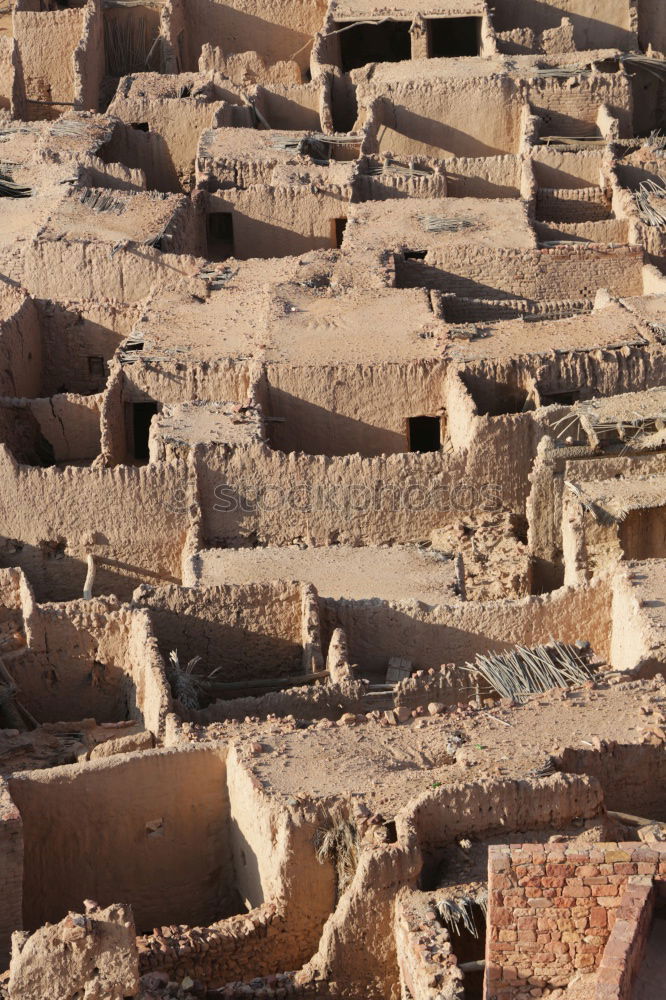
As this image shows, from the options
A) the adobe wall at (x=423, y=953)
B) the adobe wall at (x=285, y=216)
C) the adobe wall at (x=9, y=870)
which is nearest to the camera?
the adobe wall at (x=423, y=953)

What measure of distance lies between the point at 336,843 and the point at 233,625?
4.57m

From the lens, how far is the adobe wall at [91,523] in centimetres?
2680

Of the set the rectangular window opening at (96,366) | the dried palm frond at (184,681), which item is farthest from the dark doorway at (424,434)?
the dried palm frond at (184,681)

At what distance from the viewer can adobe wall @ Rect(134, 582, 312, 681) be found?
2397 centimetres

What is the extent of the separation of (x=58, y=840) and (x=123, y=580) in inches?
260

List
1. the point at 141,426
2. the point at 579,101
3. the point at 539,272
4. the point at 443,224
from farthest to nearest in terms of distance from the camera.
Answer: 1. the point at 579,101
2. the point at 443,224
3. the point at 539,272
4. the point at 141,426

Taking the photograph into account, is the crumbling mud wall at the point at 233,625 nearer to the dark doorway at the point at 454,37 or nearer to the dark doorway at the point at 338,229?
the dark doorway at the point at 338,229

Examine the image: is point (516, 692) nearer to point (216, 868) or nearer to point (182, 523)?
point (216, 868)

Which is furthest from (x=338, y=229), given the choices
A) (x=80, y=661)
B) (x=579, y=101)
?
(x=80, y=661)

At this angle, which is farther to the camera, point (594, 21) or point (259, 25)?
point (259, 25)

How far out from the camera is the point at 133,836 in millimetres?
20969

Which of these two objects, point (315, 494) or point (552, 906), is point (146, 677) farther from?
point (552, 906)

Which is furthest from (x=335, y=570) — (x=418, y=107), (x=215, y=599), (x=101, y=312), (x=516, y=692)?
(x=418, y=107)

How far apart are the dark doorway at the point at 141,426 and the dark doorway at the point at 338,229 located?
21.1 ft
